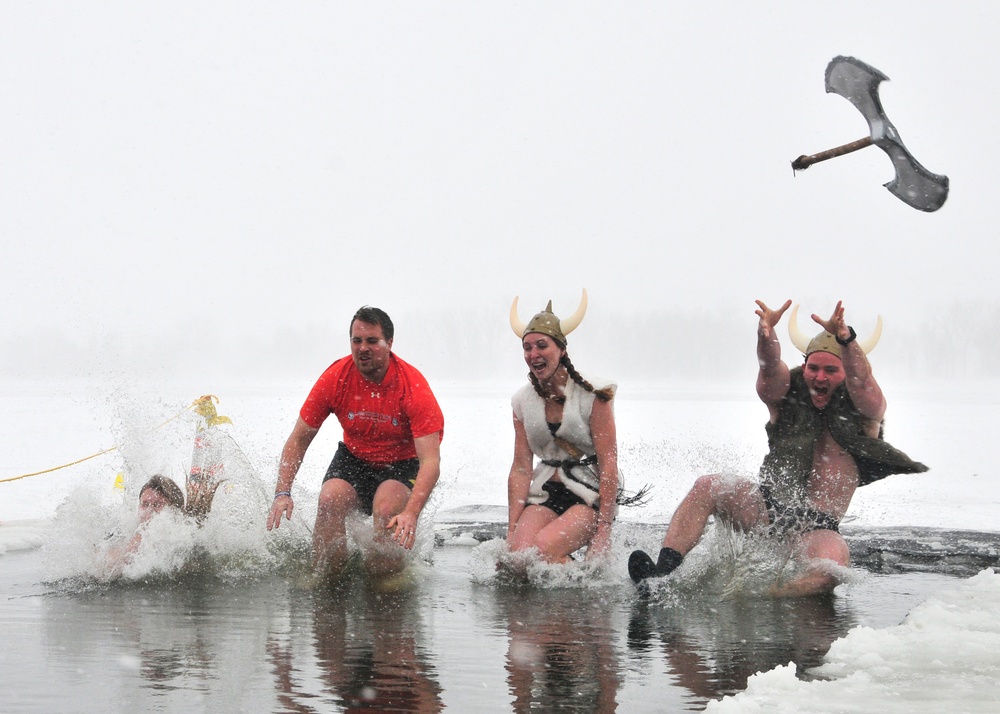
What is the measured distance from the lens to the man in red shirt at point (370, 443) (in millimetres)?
5207

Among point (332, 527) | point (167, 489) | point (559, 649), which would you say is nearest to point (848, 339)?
point (559, 649)

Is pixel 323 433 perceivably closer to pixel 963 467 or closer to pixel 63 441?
pixel 63 441

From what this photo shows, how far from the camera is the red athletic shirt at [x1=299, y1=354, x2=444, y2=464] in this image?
5.32 metres

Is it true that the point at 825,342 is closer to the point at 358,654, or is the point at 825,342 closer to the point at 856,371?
the point at 856,371

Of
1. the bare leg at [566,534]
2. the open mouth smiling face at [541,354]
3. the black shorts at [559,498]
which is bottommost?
the bare leg at [566,534]

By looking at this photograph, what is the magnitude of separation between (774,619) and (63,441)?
17.3 meters

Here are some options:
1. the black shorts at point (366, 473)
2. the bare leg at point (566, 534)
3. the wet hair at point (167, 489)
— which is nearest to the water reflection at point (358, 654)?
the black shorts at point (366, 473)

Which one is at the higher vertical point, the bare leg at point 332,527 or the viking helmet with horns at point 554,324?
the viking helmet with horns at point 554,324

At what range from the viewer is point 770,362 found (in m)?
5.23

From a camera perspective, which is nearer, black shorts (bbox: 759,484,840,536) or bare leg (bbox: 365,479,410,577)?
bare leg (bbox: 365,479,410,577)

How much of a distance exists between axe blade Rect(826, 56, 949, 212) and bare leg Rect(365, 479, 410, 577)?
277cm

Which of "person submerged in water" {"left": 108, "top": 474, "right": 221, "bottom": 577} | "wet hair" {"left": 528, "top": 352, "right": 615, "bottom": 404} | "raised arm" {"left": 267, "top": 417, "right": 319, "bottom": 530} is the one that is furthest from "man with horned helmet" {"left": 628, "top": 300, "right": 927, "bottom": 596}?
"person submerged in water" {"left": 108, "top": 474, "right": 221, "bottom": 577}

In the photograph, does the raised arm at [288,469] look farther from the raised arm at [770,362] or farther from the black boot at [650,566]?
the raised arm at [770,362]

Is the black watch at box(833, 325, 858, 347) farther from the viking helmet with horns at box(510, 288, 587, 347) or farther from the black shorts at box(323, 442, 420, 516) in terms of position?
the black shorts at box(323, 442, 420, 516)
